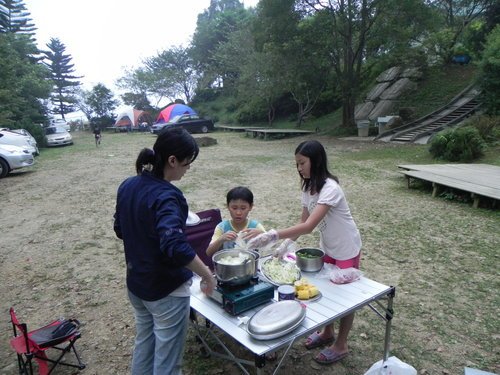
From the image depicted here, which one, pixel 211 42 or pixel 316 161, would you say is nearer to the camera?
pixel 316 161

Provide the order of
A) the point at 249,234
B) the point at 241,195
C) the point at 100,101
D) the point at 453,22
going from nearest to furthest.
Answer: the point at 249,234 → the point at 241,195 → the point at 453,22 → the point at 100,101

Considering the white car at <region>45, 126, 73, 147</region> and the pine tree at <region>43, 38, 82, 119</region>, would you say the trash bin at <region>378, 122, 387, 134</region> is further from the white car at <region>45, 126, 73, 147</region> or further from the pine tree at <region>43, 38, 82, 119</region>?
the pine tree at <region>43, 38, 82, 119</region>

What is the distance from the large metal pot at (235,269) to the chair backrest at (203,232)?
97cm

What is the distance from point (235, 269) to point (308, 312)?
18.7 inches

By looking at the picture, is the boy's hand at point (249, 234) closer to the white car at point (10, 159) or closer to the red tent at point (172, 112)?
the white car at point (10, 159)

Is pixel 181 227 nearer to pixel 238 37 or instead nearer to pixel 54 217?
pixel 54 217

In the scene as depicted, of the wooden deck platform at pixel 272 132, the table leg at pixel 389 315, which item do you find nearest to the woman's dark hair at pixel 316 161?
the table leg at pixel 389 315

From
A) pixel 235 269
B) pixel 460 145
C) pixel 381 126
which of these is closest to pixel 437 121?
pixel 381 126

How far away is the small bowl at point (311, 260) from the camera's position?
2365 millimetres

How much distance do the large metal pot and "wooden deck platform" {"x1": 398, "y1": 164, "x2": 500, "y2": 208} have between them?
17.2ft

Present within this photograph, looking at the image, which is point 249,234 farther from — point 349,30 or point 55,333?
point 349,30

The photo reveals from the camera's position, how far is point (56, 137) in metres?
19.7

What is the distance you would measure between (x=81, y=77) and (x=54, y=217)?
47.3m

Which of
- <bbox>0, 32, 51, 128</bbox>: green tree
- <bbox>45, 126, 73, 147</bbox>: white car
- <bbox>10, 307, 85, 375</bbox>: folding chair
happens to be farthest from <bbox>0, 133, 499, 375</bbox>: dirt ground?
<bbox>45, 126, 73, 147</bbox>: white car
